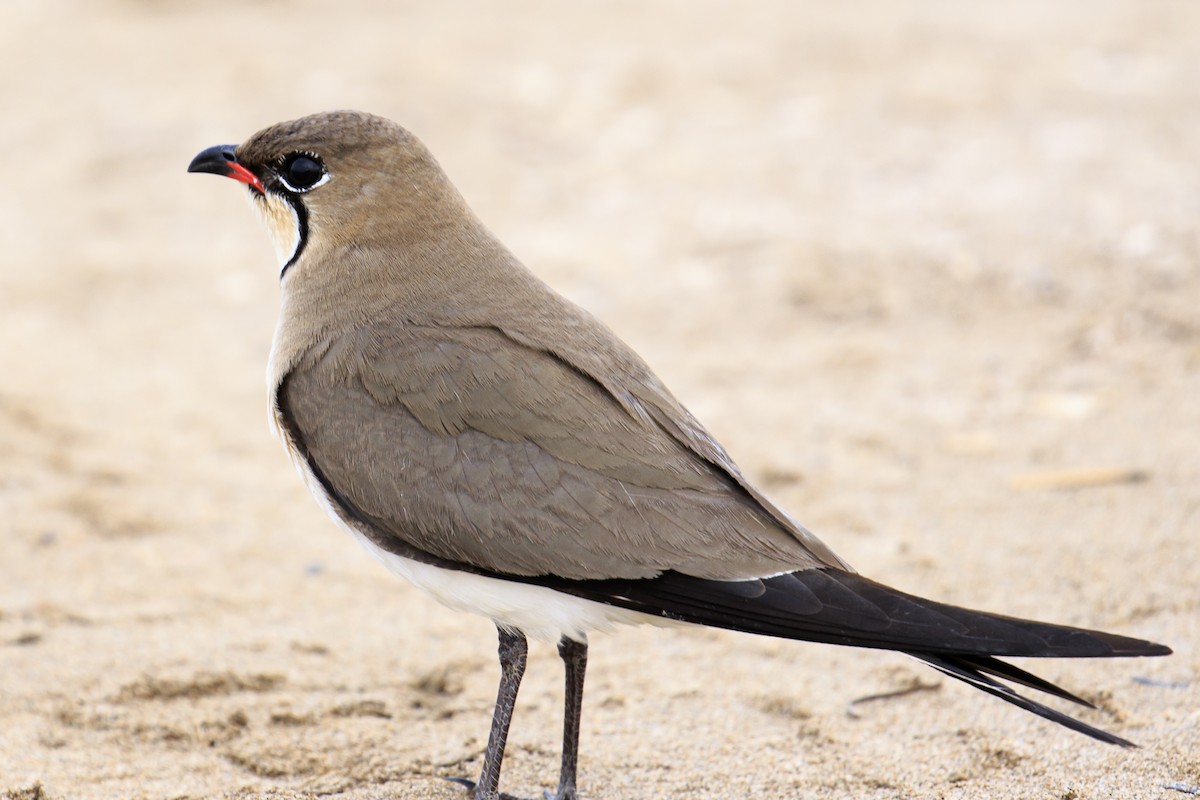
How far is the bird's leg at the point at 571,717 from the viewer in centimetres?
386

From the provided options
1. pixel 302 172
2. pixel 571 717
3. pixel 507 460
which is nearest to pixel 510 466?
pixel 507 460

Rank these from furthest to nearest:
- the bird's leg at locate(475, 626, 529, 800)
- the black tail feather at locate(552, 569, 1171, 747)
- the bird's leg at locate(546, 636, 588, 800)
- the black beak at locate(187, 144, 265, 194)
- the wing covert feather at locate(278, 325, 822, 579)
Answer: the black beak at locate(187, 144, 265, 194) → the bird's leg at locate(546, 636, 588, 800) → the bird's leg at locate(475, 626, 529, 800) → the wing covert feather at locate(278, 325, 822, 579) → the black tail feather at locate(552, 569, 1171, 747)

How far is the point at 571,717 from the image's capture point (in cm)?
386

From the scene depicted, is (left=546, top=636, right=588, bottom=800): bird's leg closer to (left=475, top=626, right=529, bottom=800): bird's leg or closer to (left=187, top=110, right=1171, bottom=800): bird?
(left=187, top=110, right=1171, bottom=800): bird

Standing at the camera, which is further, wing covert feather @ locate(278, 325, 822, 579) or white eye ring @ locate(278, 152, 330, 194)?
white eye ring @ locate(278, 152, 330, 194)

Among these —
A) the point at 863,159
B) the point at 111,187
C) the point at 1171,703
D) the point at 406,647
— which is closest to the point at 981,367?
the point at 863,159

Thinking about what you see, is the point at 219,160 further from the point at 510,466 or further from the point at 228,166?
the point at 510,466

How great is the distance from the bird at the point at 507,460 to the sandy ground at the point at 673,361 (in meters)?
0.70

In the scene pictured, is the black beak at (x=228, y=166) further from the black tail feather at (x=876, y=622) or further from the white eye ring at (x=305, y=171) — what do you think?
the black tail feather at (x=876, y=622)

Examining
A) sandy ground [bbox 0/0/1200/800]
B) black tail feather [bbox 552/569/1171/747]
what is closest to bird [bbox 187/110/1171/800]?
black tail feather [bbox 552/569/1171/747]

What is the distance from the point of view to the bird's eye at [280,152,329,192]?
421 cm

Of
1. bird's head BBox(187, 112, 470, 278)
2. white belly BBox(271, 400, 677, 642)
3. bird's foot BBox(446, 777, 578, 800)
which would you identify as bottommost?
bird's foot BBox(446, 777, 578, 800)

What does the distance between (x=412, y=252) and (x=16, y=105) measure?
8113 millimetres

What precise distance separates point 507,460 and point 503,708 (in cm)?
69
